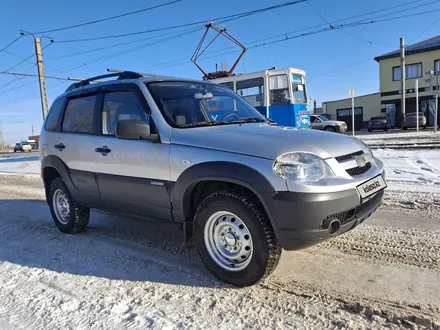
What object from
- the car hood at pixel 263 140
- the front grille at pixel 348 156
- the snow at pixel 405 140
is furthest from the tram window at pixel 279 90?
the front grille at pixel 348 156

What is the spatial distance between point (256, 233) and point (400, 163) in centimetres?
817

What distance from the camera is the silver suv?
2873mm

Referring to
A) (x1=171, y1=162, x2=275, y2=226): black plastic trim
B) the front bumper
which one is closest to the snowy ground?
the front bumper

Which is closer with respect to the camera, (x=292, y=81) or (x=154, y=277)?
(x=154, y=277)

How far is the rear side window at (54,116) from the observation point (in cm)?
515

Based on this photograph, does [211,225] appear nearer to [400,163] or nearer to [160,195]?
[160,195]

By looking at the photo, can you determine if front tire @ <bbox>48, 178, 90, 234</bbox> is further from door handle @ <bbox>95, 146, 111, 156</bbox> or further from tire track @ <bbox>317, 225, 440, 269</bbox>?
tire track @ <bbox>317, 225, 440, 269</bbox>

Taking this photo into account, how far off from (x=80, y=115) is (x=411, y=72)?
39.4 meters

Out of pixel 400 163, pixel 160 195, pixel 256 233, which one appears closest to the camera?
pixel 256 233

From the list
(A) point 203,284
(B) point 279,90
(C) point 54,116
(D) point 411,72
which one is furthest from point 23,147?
(A) point 203,284

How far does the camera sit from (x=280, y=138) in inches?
125

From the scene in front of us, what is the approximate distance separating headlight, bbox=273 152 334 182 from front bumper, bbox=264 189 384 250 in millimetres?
150

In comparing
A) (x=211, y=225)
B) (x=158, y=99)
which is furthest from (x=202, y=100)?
(x=211, y=225)

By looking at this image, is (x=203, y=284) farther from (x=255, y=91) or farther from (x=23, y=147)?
(x=23, y=147)
